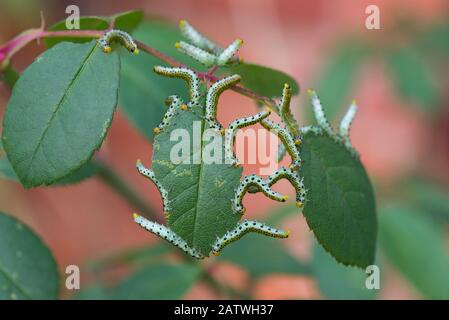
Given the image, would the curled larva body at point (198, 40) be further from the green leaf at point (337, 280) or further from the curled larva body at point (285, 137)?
the green leaf at point (337, 280)

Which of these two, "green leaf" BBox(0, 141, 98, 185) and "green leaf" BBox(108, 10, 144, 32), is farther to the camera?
"green leaf" BBox(0, 141, 98, 185)

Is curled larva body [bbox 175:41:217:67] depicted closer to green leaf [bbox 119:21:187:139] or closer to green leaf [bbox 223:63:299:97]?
green leaf [bbox 223:63:299:97]

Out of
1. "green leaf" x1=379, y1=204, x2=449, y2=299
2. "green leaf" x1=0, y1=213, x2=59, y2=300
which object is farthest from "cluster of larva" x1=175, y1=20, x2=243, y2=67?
"green leaf" x1=379, y1=204, x2=449, y2=299

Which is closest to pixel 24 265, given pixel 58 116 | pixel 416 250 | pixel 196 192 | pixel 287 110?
pixel 58 116

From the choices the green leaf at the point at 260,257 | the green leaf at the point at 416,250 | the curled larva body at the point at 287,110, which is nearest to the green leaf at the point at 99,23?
the curled larva body at the point at 287,110

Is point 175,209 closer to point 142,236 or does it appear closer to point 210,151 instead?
point 210,151

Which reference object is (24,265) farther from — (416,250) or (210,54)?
(416,250)
